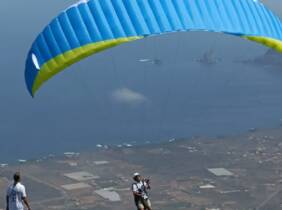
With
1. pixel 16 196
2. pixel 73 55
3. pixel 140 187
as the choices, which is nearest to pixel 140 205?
pixel 140 187

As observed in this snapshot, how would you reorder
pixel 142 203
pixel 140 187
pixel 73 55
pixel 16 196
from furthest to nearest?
pixel 142 203 < pixel 140 187 < pixel 73 55 < pixel 16 196

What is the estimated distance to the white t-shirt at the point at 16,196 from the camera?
16.2 m

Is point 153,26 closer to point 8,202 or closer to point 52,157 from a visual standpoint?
point 8,202

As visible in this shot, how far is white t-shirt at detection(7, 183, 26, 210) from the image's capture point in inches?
637

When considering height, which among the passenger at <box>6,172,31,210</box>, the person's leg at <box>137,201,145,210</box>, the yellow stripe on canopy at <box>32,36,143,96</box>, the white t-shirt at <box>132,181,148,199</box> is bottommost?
the person's leg at <box>137,201,145,210</box>

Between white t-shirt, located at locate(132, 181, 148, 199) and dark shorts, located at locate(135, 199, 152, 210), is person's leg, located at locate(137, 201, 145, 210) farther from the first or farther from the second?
white t-shirt, located at locate(132, 181, 148, 199)

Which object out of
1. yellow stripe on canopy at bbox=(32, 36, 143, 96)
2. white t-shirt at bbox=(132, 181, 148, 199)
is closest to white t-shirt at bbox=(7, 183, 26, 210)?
yellow stripe on canopy at bbox=(32, 36, 143, 96)

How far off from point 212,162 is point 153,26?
131 metres

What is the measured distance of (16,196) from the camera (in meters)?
16.2

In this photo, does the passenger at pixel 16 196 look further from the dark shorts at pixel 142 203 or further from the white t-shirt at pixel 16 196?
the dark shorts at pixel 142 203

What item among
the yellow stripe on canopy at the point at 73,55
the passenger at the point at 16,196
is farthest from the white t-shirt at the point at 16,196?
the yellow stripe on canopy at the point at 73,55

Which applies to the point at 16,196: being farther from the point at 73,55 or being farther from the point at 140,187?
the point at 140,187

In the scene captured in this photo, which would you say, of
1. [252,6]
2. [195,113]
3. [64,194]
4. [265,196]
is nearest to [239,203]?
[265,196]

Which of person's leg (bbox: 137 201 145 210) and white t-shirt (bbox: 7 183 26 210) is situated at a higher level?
white t-shirt (bbox: 7 183 26 210)
